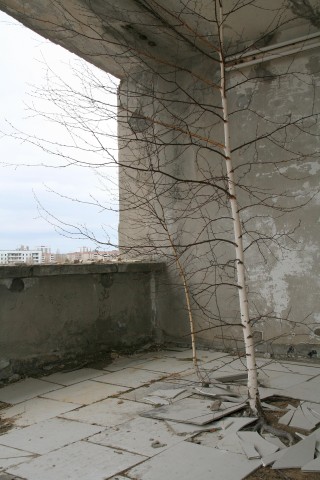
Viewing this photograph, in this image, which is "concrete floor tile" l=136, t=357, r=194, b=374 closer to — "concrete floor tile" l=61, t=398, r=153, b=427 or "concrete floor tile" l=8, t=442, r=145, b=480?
"concrete floor tile" l=61, t=398, r=153, b=427

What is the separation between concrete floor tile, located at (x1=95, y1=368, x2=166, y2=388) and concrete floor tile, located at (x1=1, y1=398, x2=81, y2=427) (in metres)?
0.69

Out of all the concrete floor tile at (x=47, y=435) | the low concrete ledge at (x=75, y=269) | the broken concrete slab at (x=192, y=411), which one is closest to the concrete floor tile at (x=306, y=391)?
the broken concrete slab at (x=192, y=411)

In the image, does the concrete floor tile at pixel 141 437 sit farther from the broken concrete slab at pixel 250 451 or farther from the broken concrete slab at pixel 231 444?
the broken concrete slab at pixel 250 451

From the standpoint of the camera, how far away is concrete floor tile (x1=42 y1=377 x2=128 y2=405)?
146 inches

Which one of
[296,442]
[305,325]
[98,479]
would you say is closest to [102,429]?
[98,479]

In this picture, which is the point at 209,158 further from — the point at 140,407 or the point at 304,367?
the point at 140,407

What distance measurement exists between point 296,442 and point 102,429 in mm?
1226

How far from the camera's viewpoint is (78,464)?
96.3 inches

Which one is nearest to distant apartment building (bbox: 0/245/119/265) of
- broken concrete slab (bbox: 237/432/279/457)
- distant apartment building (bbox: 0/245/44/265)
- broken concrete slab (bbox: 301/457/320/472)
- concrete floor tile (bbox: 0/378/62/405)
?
distant apartment building (bbox: 0/245/44/265)

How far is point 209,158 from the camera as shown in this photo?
232 inches

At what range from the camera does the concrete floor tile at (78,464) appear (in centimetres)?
231

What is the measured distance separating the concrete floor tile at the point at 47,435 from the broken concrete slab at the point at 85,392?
51cm

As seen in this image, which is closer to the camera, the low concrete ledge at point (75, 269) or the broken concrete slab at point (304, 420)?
the broken concrete slab at point (304, 420)

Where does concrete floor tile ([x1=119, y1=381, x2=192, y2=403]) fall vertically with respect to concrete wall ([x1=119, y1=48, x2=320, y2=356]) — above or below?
below
